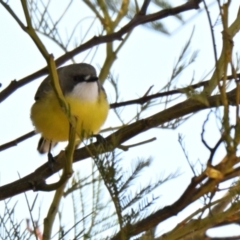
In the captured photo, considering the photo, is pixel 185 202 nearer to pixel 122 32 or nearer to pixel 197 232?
pixel 197 232

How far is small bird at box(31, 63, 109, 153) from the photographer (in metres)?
2.91

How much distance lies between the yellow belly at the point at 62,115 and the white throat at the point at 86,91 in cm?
2

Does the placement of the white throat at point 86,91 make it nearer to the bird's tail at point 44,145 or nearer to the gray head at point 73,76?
the gray head at point 73,76

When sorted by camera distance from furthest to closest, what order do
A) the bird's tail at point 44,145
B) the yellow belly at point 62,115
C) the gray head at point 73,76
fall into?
the bird's tail at point 44,145
the gray head at point 73,76
the yellow belly at point 62,115

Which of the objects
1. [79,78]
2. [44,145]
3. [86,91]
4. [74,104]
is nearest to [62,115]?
[74,104]

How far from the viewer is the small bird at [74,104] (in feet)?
9.54

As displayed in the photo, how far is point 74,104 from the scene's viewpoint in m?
2.92

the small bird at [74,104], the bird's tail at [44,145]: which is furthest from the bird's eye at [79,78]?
the bird's tail at [44,145]

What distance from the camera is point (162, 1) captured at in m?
2.23

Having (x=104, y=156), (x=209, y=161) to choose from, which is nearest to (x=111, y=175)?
(x=104, y=156)

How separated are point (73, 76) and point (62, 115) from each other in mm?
342

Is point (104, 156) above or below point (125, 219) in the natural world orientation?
above

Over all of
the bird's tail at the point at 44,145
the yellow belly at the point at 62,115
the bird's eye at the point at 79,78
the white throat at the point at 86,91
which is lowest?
the yellow belly at the point at 62,115

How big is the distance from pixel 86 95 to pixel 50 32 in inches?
21.0
